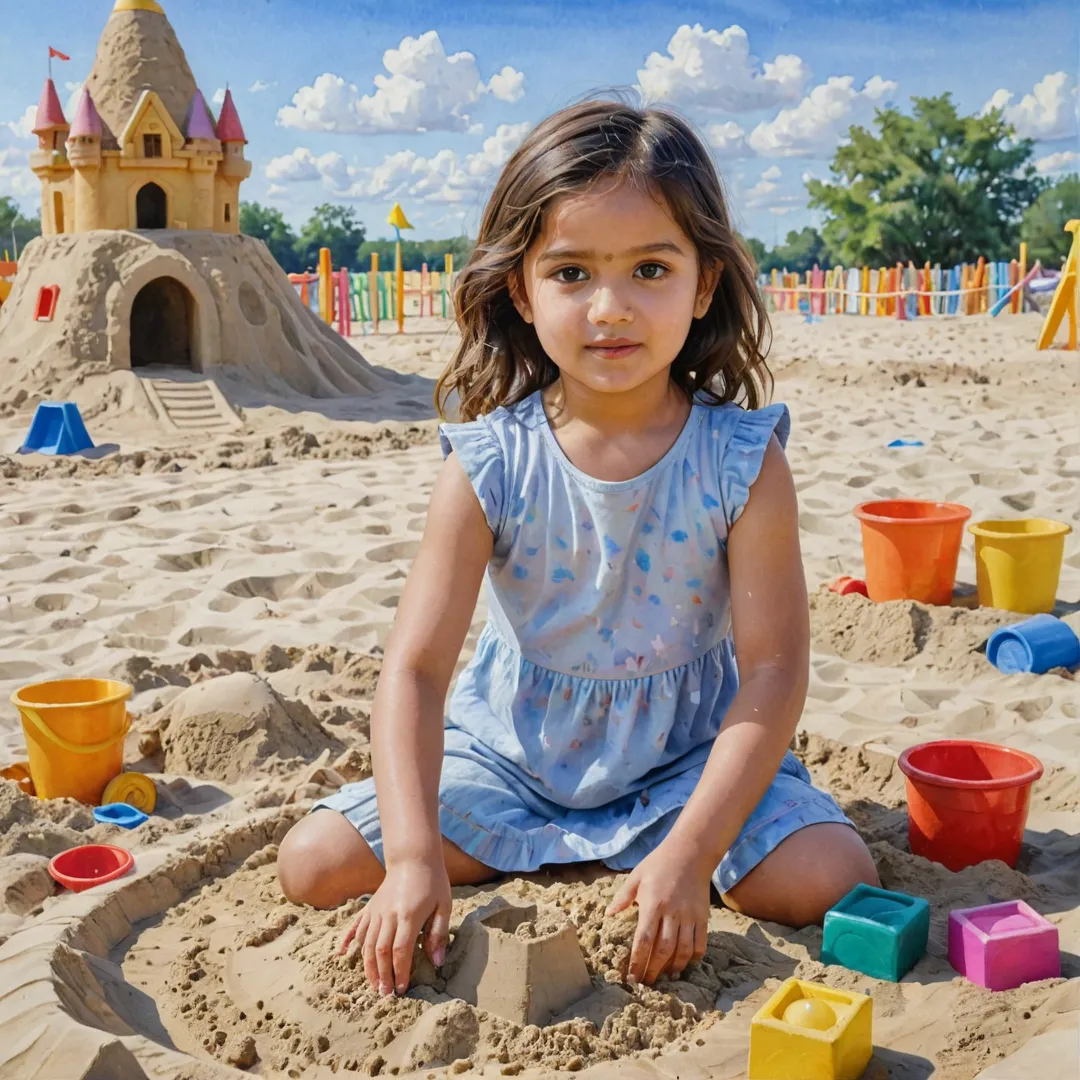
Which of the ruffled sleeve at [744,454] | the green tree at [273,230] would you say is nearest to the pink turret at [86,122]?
the ruffled sleeve at [744,454]

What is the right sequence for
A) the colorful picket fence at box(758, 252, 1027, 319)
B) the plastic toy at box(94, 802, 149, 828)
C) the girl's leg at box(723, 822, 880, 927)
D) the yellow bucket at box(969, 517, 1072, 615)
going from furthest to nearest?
the colorful picket fence at box(758, 252, 1027, 319)
the yellow bucket at box(969, 517, 1072, 615)
the plastic toy at box(94, 802, 149, 828)
the girl's leg at box(723, 822, 880, 927)

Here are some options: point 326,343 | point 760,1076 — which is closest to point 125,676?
point 760,1076

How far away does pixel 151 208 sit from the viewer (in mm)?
11031

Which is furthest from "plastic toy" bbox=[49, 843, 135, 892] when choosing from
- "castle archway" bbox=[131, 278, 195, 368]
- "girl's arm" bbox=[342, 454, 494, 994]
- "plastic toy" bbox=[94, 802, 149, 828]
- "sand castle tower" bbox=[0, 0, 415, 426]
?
"castle archway" bbox=[131, 278, 195, 368]

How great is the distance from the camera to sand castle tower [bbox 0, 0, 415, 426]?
973 cm

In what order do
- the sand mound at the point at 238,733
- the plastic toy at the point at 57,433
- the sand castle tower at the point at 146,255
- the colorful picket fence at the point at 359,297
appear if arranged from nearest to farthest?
the sand mound at the point at 238,733 < the plastic toy at the point at 57,433 < the sand castle tower at the point at 146,255 < the colorful picket fence at the point at 359,297

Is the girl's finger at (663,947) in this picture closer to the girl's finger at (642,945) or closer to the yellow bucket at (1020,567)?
the girl's finger at (642,945)

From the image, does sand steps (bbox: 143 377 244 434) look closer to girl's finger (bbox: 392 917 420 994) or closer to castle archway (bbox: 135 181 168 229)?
castle archway (bbox: 135 181 168 229)

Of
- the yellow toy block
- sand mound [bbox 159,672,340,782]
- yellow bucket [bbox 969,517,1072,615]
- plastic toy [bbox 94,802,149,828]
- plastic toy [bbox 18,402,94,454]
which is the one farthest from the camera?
plastic toy [bbox 18,402,94,454]

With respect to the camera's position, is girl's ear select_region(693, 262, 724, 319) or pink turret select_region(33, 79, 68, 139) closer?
girl's ear select_region(693, 262, 724, 319)

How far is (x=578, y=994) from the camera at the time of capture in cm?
167

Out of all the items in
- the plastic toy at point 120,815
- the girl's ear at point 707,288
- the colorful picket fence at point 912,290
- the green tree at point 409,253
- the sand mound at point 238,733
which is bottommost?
the plastic toy at point 120,815

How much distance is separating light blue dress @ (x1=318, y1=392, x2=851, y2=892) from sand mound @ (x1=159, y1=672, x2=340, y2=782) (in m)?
0.69

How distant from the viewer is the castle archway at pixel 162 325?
34.1 ft
